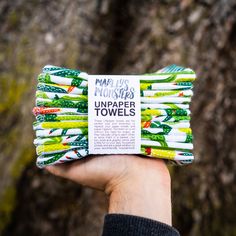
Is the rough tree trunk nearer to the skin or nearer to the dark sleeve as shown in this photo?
the skin

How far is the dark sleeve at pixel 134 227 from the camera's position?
106 centimetres

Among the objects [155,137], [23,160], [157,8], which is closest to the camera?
[155,137]

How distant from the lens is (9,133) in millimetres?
1858

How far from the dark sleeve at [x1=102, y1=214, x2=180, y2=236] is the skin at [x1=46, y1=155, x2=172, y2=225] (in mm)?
46

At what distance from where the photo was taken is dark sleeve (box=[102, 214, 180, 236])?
106 centimetres

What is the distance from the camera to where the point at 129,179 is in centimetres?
118

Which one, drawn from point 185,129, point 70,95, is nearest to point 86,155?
point 70,95

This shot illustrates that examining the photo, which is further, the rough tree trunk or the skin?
the rough tree trunk

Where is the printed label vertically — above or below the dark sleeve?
above

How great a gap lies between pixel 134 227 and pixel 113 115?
0.28 m

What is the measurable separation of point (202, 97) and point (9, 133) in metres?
0.85

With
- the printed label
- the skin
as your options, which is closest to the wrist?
the skin

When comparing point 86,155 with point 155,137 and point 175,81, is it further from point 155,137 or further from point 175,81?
point 175,81

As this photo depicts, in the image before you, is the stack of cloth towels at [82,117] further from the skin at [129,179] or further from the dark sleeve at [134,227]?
the dark sleeve at [134,227]
